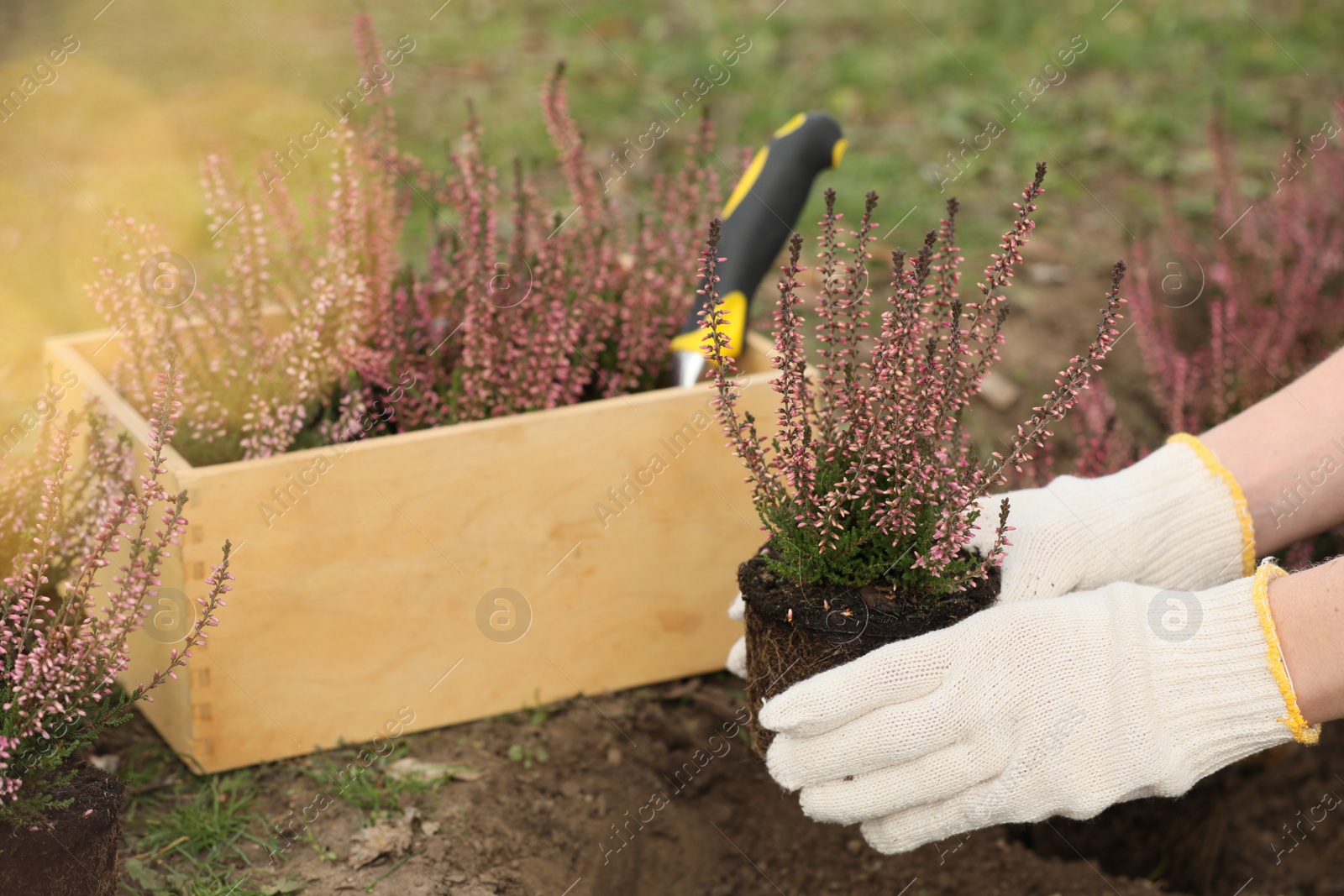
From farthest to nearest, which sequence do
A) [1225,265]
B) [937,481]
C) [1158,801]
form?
[1225,265] < [1158,801] < [937,481]

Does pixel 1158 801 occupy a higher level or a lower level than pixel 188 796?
lower

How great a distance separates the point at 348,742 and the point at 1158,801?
6.37 feet

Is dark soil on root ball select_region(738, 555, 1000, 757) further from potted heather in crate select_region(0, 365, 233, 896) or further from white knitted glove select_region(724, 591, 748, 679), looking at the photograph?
potted heather in crate select_region(0, 365, 233, 896)

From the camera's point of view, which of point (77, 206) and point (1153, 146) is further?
point (1153, 146)

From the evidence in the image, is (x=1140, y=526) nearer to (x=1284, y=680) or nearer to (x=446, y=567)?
(x=1284, y=680)

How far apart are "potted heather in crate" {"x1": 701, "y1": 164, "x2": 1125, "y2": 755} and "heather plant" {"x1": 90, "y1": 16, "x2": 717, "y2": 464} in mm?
847

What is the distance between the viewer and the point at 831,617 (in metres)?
1.82

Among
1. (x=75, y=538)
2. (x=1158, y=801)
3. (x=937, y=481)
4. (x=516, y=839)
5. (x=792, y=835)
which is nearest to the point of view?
(x=937, y=481)

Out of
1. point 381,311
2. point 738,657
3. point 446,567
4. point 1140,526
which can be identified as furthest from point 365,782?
point 1140,526

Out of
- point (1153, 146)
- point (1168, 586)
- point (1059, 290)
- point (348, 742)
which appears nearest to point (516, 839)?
point (348, 742)

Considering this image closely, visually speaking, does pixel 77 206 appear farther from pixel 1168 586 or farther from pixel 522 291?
pixel 1168 586

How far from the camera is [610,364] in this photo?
2.90 m

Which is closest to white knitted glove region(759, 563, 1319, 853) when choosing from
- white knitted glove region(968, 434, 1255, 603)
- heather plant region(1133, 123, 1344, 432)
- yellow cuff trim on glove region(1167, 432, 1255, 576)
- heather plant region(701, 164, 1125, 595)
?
heather plant region(701, 164, 1125, 595)

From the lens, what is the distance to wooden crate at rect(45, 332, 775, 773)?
2.30 metres
